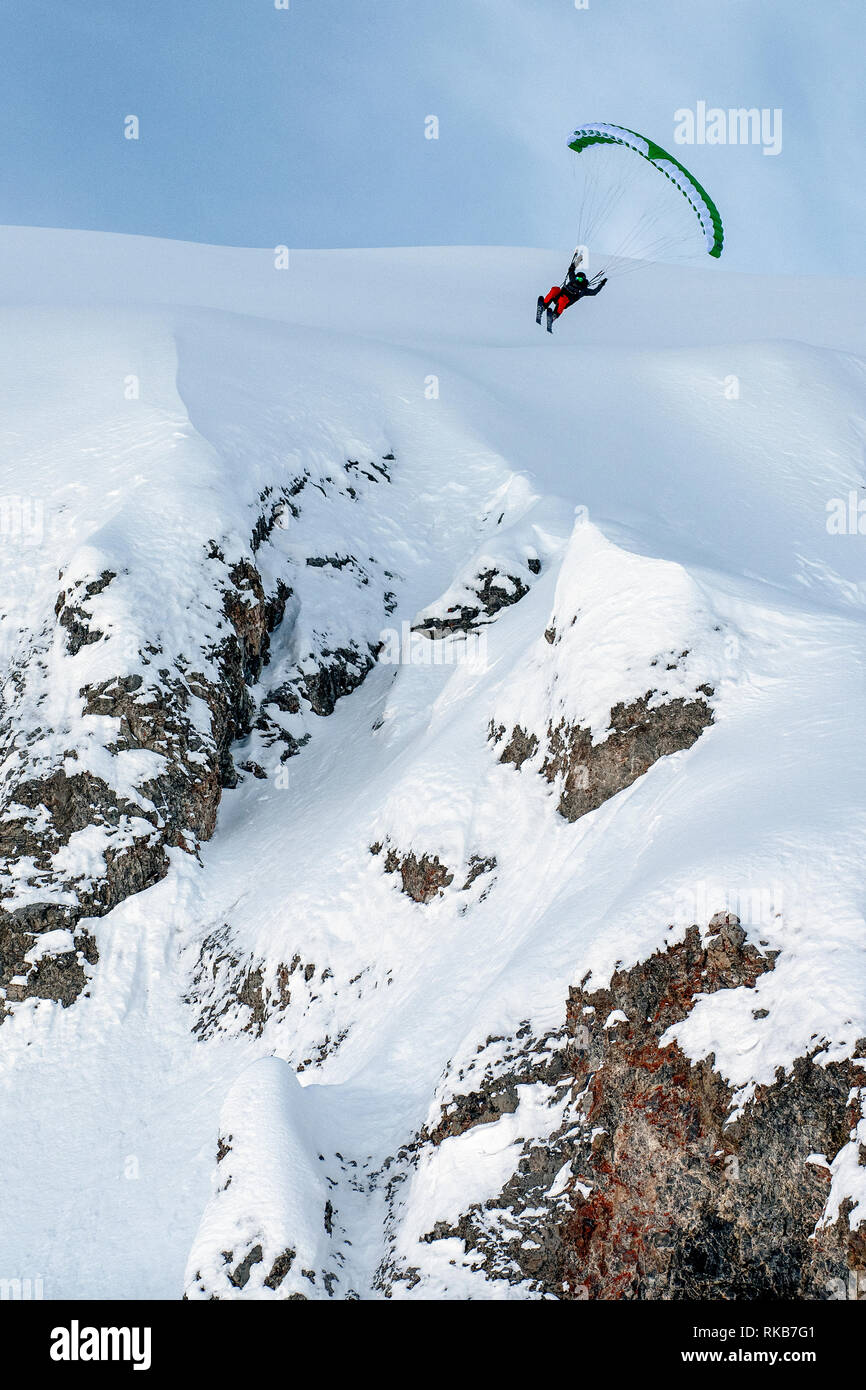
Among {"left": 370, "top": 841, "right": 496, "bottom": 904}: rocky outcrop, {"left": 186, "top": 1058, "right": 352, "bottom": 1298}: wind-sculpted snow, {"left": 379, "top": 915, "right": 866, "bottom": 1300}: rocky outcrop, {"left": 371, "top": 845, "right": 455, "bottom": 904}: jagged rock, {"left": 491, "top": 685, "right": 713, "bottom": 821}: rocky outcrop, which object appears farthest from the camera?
{"left": 371, "top": 845, "right": 455, "bottom": 904}: jagged rock

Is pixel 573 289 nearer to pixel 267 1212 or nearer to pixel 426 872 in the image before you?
pixel 426 872

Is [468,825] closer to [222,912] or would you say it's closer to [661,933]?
[222,912]

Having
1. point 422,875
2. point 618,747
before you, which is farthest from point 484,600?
point 618,747

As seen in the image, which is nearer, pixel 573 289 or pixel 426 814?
pixel 426 814

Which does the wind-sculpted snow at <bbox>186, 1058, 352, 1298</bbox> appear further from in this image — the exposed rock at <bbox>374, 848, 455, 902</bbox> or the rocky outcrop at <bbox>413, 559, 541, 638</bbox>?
the rocky outcrop at <bbox>413, 559, 541, 638</bbox>

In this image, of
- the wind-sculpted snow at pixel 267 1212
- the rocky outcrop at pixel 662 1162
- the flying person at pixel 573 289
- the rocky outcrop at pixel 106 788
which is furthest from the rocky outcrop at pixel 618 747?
the flying person at pixel 573 289

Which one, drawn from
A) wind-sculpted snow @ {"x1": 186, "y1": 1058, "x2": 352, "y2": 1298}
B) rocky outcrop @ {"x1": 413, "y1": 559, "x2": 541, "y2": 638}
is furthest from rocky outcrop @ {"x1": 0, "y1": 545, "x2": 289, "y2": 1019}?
wind-sculpted snow @ {"x1": 186, "y1": 1058, "x2": 352, "y2": 1298}

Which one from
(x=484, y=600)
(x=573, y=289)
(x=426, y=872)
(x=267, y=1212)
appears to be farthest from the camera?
(x=484, y=600)

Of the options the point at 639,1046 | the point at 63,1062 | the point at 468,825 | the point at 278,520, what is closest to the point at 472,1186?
the point at 639,1046
